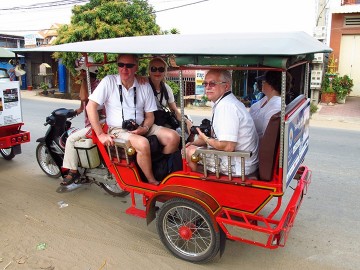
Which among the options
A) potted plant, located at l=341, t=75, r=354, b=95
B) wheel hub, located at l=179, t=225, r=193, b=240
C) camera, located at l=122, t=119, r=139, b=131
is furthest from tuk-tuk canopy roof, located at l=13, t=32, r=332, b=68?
potted plant, located at l=341, t=75, r=354, b=95

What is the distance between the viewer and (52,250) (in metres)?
3.38

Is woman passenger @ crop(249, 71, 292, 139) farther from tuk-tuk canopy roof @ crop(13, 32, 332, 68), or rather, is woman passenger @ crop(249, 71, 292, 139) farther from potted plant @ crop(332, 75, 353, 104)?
potted plant @ crop(332, 75, 353, 104)

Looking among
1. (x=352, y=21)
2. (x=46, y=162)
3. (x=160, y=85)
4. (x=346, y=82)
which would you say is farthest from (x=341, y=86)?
(x=46, y=162)

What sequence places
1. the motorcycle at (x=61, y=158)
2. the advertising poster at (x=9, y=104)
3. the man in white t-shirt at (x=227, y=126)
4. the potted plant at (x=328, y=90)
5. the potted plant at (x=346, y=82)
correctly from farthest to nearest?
the potted plant at (x=346, y=82) → the potted plant at (x=328, y=90) → the advertising poster at (x=9, y=104) → the motorcycle at (x=61, y=158) → the man in white t-shirt at (x=227, y=126)

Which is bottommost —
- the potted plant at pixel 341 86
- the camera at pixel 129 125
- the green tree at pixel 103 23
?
the potted plant at pixel 341 86

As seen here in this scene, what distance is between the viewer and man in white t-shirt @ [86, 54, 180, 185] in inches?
147

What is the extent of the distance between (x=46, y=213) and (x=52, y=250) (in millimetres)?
884

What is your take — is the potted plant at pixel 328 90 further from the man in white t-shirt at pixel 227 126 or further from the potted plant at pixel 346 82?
the man in white t-shirt at pixel 227 126

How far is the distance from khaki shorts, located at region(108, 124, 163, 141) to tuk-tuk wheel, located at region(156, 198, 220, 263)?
0.91 metres

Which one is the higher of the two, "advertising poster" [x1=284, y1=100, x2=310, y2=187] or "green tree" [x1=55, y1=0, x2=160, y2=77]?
"green tree" [x1=55, y1=0, x2=160, y2=77]

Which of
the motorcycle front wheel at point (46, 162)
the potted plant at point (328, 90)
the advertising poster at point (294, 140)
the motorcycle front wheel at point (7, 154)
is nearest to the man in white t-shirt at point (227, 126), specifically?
the advertising poster at point (294, 140)

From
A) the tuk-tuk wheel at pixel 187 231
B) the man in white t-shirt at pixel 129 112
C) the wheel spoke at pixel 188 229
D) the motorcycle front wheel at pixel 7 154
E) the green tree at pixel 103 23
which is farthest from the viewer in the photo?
the green tree at pixel 103 23

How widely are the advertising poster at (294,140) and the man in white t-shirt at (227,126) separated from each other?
31cm

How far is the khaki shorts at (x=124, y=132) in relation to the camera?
376 cm
